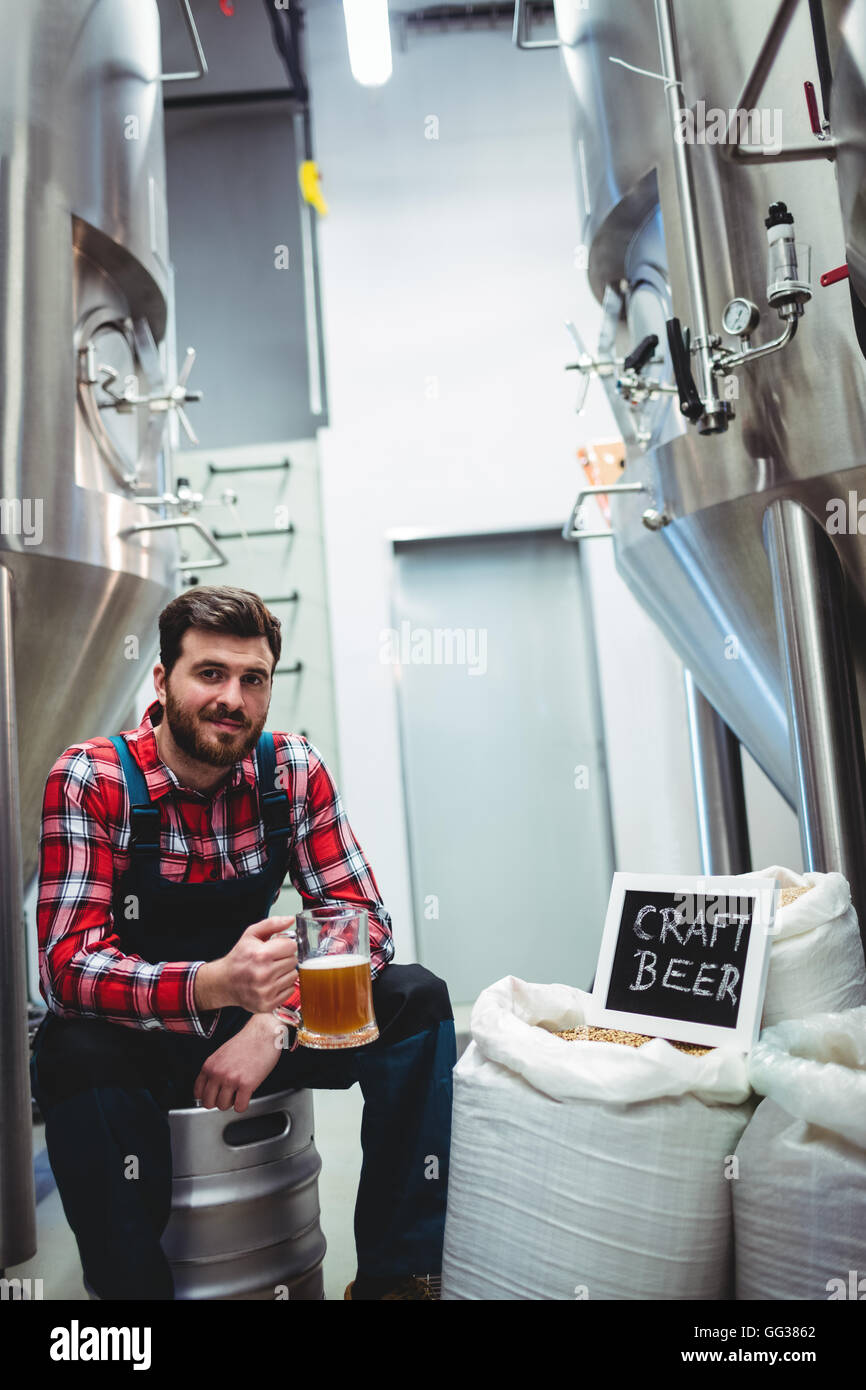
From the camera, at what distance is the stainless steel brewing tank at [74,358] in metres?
2.00

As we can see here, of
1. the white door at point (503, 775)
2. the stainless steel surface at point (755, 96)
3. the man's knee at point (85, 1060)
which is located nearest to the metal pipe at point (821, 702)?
the stainless steel surface at point (755, 96)

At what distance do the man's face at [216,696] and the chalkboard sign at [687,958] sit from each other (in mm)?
594

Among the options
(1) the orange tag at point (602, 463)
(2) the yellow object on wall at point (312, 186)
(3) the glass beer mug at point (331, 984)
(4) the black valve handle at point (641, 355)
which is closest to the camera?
(3) the glass beer mug at point (331, 984)

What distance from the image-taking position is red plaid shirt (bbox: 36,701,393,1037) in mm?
1347

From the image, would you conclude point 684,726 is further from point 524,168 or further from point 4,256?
point 4,256

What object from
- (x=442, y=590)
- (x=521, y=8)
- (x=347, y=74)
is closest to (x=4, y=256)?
(x=521, y=8)

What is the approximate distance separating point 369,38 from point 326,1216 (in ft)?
10.1

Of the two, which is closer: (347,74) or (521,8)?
(521,8)

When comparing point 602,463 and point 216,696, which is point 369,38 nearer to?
Result: point 602,463

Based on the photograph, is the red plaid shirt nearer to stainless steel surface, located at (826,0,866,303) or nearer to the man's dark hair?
the man's dark hair

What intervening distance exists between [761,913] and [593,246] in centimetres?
188

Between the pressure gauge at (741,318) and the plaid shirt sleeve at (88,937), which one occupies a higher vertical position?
the pressure gauge at (741,318)

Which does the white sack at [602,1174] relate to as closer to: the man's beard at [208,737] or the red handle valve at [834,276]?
the man's beard at [208,737]

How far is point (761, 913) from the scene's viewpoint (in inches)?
50.5
